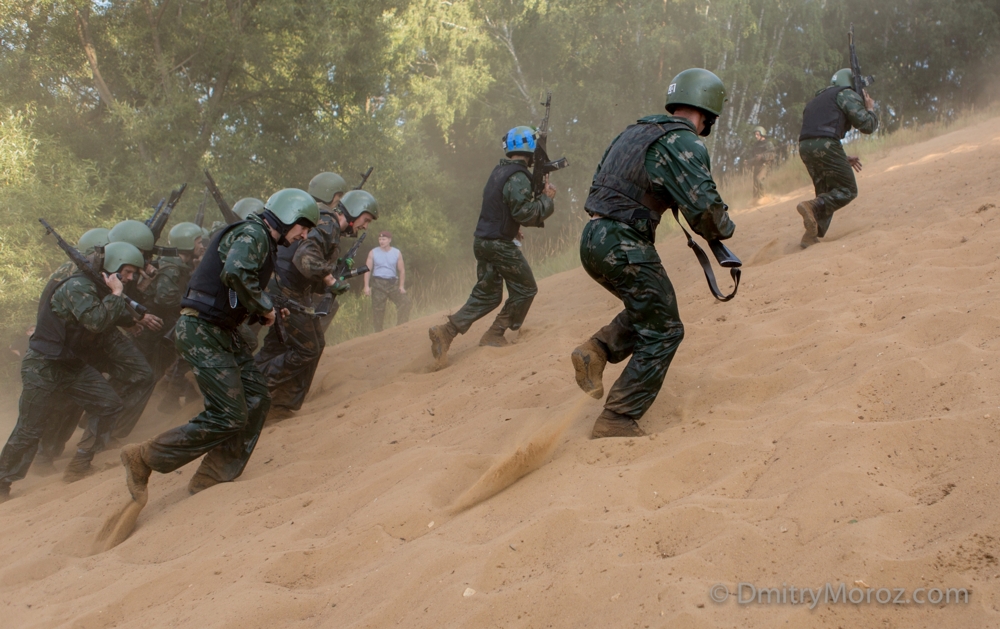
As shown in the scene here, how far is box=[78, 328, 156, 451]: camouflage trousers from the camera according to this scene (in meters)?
7.91

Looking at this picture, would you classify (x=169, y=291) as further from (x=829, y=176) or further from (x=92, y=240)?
(x=829, y=176)

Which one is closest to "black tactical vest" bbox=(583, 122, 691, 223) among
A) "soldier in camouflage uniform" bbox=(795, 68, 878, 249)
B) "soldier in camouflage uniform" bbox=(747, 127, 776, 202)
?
"soldier in camouflage uniform" bbox=(795, 68, 878, 249)

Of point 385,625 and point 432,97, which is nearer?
point 385,625

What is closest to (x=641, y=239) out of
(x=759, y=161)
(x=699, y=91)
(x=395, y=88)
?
(x=699, y=91)

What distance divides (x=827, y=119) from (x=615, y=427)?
17.0 feet

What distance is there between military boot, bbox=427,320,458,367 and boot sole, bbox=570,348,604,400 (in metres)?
3.07

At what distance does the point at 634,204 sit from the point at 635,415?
119 centimetres

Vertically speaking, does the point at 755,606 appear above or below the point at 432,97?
below

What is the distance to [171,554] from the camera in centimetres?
468

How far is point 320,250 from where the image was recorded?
718 cm

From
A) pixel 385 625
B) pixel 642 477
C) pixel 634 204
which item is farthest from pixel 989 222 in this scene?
pixel 385 625

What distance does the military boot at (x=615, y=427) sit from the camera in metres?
4.56

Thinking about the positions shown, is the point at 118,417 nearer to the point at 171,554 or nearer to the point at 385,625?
the point at 171,554

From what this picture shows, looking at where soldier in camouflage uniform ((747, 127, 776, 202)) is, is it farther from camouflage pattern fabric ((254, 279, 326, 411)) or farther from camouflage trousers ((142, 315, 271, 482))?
camouflage trousers ((142, 315, 271, 482))
